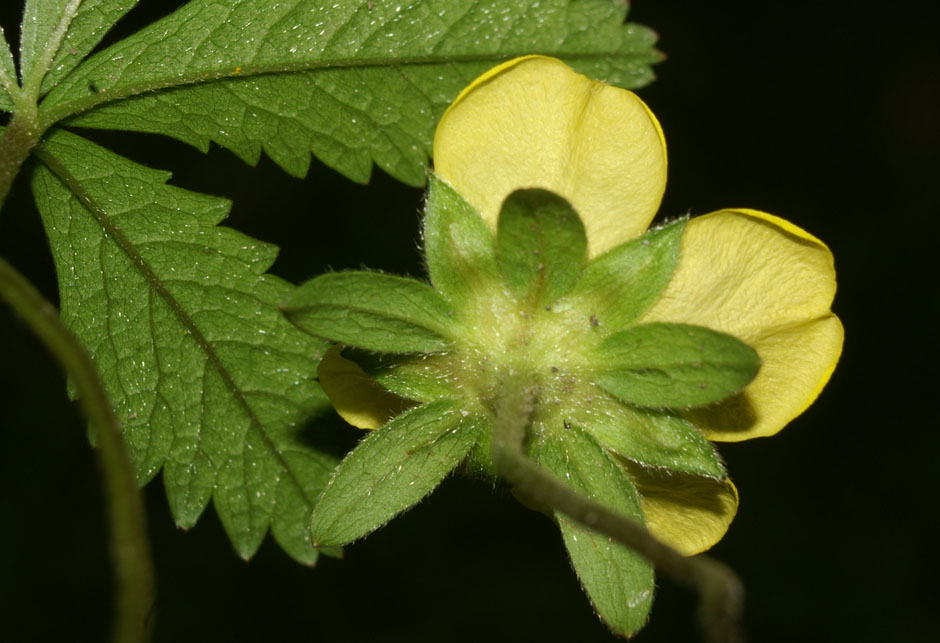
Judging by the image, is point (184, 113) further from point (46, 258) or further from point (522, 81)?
point (46, 258)

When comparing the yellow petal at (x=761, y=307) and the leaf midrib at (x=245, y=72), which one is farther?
the leaf midrib at (x=245, y=72)

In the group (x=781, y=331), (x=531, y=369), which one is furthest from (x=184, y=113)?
(x=781, y=331)

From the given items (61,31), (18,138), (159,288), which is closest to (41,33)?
(61,31)

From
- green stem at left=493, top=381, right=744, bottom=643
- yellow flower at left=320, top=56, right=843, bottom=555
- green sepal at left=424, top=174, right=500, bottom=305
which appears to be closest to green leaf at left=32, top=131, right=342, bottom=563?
yellow flower at left=320, top=56, right=843, bottom=555

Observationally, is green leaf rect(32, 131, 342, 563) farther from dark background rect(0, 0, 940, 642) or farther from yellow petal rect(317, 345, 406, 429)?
dark background rect(0, 0, 940, 642)

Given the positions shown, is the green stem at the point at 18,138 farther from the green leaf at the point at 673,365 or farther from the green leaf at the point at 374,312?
the green leaf at the point at 673,365

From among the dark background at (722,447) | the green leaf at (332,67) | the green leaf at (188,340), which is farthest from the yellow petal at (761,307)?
the dark background at (722,447)
